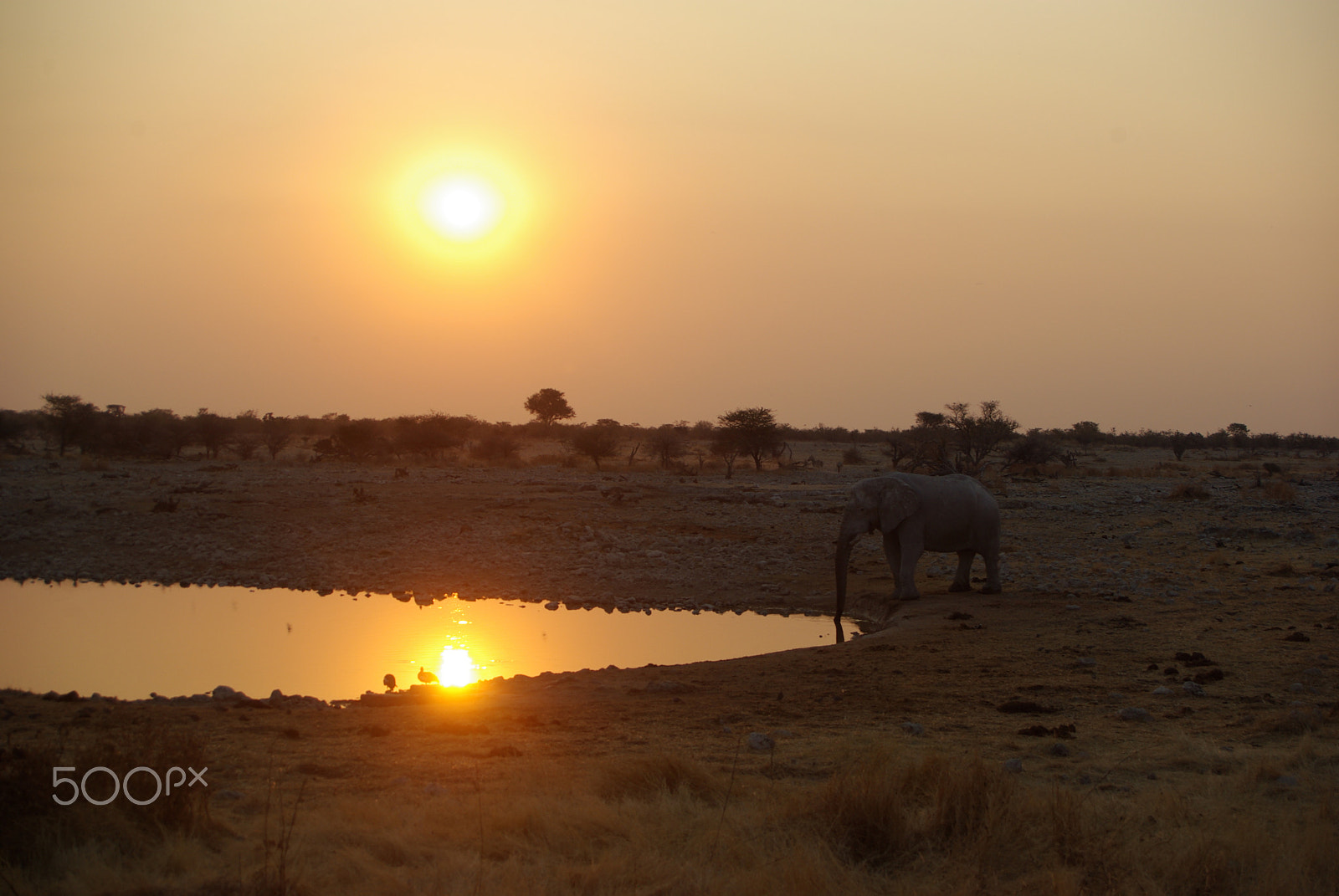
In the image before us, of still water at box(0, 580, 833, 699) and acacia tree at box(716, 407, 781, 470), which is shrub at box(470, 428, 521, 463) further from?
A: still water at box(0, 580, 833, 699)

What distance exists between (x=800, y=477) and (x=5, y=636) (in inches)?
1123

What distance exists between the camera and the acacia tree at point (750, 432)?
47000 mm

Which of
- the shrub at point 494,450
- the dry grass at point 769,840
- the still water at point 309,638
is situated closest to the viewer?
the dry grass at point 769,840

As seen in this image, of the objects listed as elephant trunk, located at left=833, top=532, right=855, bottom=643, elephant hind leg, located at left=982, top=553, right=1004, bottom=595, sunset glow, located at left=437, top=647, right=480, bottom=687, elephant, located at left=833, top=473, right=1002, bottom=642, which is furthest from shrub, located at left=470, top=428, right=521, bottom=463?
sunset glow, located at left=437, top=647, right=480, bottom=687

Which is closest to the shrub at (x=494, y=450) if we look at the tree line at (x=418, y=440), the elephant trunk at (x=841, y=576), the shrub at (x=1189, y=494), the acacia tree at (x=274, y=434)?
the tree line at (x=418, y=440)

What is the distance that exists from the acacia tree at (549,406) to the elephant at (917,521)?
57871 millimetres

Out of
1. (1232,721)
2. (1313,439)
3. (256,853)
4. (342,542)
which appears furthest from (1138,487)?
(1313,439)

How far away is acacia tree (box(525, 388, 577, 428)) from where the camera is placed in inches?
2844

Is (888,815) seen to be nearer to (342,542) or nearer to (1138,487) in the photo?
(342,542)

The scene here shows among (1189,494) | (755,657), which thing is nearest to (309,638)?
(755,657)

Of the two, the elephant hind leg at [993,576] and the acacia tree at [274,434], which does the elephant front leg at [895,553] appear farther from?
the acacia tree at [274,434]

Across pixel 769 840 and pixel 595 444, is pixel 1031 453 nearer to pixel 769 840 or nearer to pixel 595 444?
pixel 595 444

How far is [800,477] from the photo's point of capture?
3853 centimetres

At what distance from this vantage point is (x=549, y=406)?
7225 centimetres
